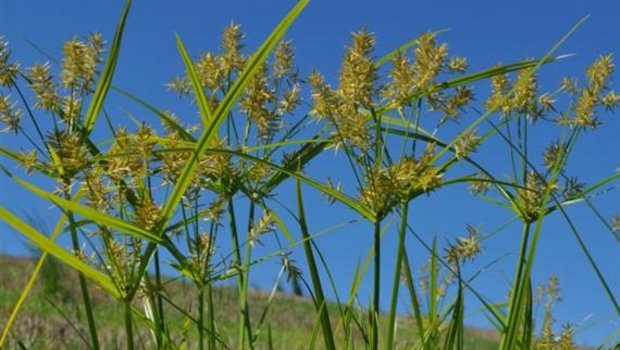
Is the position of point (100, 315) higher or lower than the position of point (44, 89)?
higher

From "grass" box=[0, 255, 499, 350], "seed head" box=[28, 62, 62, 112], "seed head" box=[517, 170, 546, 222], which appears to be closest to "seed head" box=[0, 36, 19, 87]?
"seed head" box=[28, 62, 62, 112]

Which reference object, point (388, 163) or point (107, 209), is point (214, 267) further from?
point (388, 163)

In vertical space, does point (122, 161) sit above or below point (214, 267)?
above

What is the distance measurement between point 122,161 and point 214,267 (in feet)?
1.05

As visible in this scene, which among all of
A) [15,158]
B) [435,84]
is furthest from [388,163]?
[15,158]

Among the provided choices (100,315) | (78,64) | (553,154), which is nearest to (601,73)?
(553,154)

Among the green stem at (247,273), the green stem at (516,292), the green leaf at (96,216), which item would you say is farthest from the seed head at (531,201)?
the green leaf at (96,216)

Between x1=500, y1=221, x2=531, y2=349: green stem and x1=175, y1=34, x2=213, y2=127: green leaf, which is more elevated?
x1=175, y1=34, x2=213, y2=127: green leaf

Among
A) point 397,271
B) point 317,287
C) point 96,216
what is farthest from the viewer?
point 317,287

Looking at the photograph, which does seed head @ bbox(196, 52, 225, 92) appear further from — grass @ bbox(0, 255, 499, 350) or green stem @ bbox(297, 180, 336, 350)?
grass @ bbox(0, 255, 499, 350)

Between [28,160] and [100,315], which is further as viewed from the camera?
[100,315]

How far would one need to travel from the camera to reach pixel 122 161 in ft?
6.81

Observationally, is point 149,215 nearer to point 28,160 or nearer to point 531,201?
point 28,160

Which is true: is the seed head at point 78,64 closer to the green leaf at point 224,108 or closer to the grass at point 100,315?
the green leaf at point 224,108
